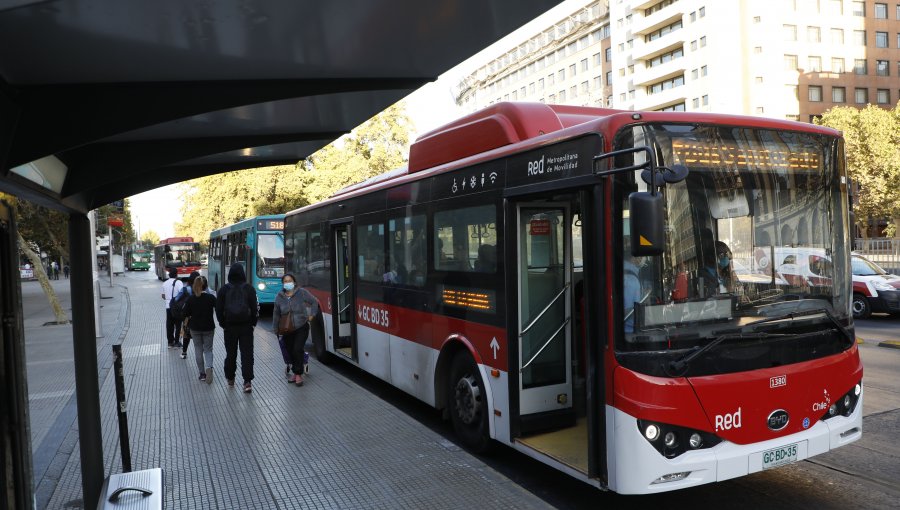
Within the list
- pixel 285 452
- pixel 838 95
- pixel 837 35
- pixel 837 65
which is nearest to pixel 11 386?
pixel 285 452

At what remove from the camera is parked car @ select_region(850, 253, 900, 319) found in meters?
15.9

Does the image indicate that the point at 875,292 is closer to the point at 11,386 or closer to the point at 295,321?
the point at 295,321

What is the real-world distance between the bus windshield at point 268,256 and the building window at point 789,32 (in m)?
51.1

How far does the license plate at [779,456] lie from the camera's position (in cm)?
459

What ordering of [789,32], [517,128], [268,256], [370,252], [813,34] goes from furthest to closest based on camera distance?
[813,34]
[789,32]
[268,256]
[370,252]
[517,128]

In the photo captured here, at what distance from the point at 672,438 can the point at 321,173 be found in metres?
28.2

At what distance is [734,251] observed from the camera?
4.68m

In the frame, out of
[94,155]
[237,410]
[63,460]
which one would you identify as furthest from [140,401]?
[94,155]

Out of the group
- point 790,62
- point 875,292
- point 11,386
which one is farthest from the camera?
point 790,62

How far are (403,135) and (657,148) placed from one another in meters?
28.0

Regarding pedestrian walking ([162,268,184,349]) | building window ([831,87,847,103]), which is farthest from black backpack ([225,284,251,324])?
building window ([831,87,847,103])

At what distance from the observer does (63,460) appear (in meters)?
6.72

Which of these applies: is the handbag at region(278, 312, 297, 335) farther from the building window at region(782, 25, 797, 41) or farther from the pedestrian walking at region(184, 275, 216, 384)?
the building window at region(782, 25, 797, 41)

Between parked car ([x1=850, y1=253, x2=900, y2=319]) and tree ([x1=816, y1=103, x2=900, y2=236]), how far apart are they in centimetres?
2885
